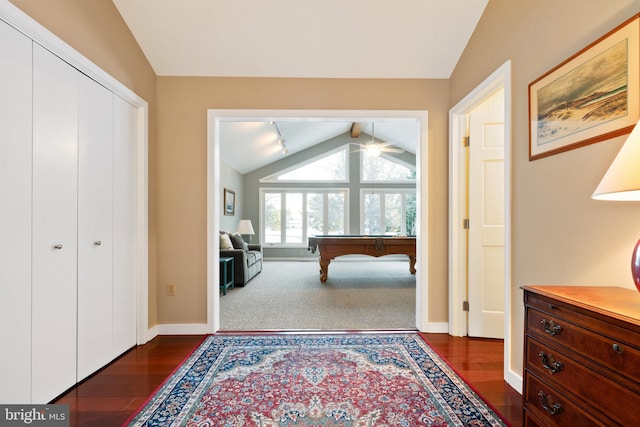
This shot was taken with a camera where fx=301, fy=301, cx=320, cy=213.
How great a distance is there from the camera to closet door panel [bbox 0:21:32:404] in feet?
4.86

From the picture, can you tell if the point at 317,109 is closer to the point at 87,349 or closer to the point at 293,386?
the point at 293,386

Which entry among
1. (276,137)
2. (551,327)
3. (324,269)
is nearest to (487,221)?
(551,327)

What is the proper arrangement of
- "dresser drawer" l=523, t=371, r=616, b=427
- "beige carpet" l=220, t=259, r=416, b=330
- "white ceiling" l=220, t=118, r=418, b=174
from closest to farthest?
"dresser drawer" l=523, t=371, r=616, b=427 < "beige carpet" l=220, t=259, r=416, b=330 < "white ceiling" l=220, t=118, r=418, b=174

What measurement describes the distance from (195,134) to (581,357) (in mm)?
3068

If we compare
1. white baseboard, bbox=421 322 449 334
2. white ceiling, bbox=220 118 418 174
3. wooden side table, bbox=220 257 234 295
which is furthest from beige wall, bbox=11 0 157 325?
white baseboard, bbox=421 322 449 334

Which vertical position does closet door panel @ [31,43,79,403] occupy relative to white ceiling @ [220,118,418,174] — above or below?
below

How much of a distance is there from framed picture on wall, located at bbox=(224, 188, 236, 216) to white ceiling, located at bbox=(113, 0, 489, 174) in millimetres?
4028

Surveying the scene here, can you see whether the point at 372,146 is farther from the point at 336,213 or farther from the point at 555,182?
the point at 555,182

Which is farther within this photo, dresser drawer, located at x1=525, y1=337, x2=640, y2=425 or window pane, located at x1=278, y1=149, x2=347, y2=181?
window pane, located at x1=278, y1=149, x2=347, y2=181

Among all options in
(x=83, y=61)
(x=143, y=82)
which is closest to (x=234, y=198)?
(x=143, y=82)

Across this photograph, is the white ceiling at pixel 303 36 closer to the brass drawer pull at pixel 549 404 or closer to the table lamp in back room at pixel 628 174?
the table lamp in back room at pixel 628 174

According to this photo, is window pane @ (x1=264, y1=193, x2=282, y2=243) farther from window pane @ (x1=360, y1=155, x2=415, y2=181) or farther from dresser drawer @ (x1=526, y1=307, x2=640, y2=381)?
dresser drawer @ (x1=526, y1=307, x2=640, y2=381)

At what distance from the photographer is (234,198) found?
7398 mm

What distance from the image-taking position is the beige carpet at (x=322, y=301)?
10.4 feet
